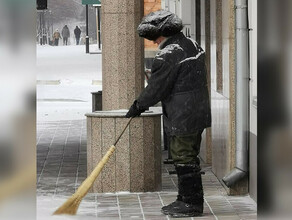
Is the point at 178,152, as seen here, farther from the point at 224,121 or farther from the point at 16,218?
the point at 16,218

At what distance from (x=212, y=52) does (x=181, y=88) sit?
3574 mm

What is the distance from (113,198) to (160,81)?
174 centimetres

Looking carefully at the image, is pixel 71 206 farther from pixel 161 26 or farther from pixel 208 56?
pixel 208 56

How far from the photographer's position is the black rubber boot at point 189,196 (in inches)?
300

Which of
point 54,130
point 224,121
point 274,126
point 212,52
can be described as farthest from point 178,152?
point 54,130

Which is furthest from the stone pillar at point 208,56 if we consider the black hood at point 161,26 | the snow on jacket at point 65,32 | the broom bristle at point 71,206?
the snow on jacket at point 65,32

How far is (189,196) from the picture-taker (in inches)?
302

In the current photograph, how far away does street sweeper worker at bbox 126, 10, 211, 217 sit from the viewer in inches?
290

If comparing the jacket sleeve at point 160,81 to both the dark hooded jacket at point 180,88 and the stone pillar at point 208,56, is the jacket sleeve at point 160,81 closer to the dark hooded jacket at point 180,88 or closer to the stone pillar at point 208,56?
the dark hooded jacket at point 180,88

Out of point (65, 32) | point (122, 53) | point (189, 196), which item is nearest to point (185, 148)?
point (189, 196)

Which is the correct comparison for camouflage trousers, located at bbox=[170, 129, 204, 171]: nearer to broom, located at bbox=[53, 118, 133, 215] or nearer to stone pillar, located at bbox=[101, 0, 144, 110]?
broom, located at bbox=[53, 118, 133, 215]

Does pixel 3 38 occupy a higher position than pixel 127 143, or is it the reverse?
pixel 3 38

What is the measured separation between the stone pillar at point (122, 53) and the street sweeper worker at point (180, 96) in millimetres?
1543

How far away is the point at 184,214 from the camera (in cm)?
764
